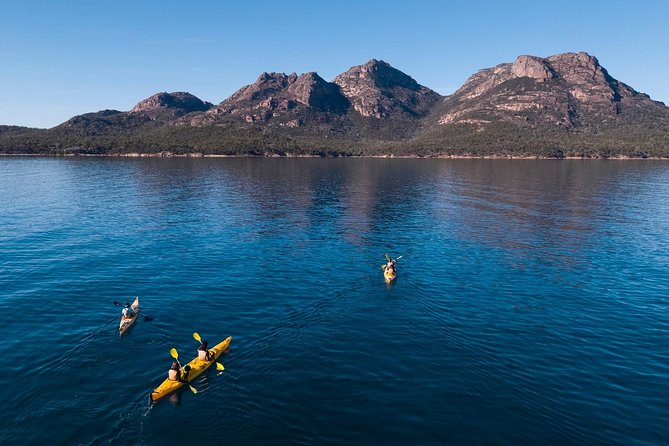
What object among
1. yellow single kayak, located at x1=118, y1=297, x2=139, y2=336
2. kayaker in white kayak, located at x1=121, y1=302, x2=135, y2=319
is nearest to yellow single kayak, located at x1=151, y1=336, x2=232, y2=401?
yellow single kayak, located at x1=118, y1=297, x2=139, y2=336

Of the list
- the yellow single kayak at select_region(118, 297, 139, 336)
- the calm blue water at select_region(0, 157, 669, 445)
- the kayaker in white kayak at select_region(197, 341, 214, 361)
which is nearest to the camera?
the calm blue water at select_region(0, 157, 669, 445)

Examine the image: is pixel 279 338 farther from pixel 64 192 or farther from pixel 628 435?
pixel 64 192

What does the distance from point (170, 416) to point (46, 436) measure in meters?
6.49

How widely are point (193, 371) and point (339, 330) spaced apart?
12.8 m

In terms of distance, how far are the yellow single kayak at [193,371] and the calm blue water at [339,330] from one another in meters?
0.69

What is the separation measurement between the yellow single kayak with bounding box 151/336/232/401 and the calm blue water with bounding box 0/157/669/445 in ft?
2.25

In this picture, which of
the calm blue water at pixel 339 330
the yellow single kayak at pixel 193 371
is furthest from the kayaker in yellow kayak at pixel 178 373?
the calm blue water at pixel 339 330

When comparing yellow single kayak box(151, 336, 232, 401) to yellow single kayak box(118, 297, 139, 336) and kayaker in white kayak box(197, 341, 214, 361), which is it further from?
yellow single kayak box(118, 297, 139, 336)

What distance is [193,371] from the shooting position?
27906 mm

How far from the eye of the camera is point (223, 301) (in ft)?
136

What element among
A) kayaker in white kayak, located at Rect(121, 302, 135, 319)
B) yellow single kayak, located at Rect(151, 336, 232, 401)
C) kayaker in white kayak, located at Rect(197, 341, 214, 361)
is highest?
kayaker in white kayak, located at Rect(121, 302, 135, 319)

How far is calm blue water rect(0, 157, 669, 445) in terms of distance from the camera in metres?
23.6

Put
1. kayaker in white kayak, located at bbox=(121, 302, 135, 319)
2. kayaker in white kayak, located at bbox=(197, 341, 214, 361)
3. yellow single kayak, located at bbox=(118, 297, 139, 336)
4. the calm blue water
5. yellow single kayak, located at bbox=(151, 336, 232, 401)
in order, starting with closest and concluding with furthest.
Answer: the calm blue water → yellow single kayak, located at bbox=(151, 336, 232, 401) → kayaker in white kayak, located at bbox=(197, 341, 214, 361) → yellow single kayak, located at bbox=(118, 297, 139, 336) → kayaker in white kayak, located at bbox=(121, 302, 135, 319)

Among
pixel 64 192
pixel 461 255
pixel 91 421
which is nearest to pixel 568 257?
pixel 461 255
